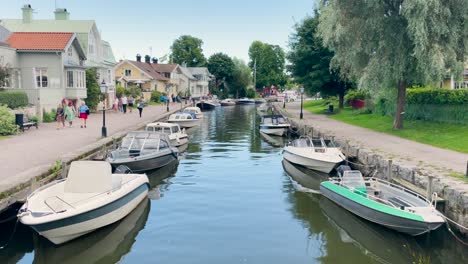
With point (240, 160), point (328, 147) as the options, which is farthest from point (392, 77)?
point (240, 160)

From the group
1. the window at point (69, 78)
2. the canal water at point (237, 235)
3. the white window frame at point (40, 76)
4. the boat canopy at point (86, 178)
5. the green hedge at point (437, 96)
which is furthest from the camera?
the window at point (69, 78)

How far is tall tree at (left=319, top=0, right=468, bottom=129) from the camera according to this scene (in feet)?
76.7

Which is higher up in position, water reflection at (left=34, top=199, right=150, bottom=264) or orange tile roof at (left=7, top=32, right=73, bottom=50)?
orange tile roof at (left=7, top=32, right=73, bottom=50)

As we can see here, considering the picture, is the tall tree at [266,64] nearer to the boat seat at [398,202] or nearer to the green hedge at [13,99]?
the green hedge at [13,99]

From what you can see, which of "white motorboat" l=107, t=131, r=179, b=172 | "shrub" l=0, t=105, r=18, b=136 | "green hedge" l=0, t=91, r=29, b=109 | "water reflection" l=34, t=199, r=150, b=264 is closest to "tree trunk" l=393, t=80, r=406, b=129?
"white motorboat" l=107, t=131, r=179, b=172

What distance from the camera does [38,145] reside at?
22.0 m

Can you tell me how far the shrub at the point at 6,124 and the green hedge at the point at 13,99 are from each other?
3.34 meters

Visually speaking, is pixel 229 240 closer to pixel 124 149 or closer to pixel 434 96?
pixel 124 149

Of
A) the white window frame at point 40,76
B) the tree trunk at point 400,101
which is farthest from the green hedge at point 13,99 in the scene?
the tree trunk at point 400,101

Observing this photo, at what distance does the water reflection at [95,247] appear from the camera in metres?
11.4

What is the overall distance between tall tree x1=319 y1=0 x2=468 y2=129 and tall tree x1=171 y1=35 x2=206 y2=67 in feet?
346

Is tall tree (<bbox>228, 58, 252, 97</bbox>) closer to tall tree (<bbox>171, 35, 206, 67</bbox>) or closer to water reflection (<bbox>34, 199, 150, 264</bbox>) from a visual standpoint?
tall tree (<bbox>171, 35, 206, 67</bbox>)

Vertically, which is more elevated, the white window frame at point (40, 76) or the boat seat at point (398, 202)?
the white window frame at point (40, 76)

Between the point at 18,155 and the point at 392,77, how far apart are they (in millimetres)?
19634
